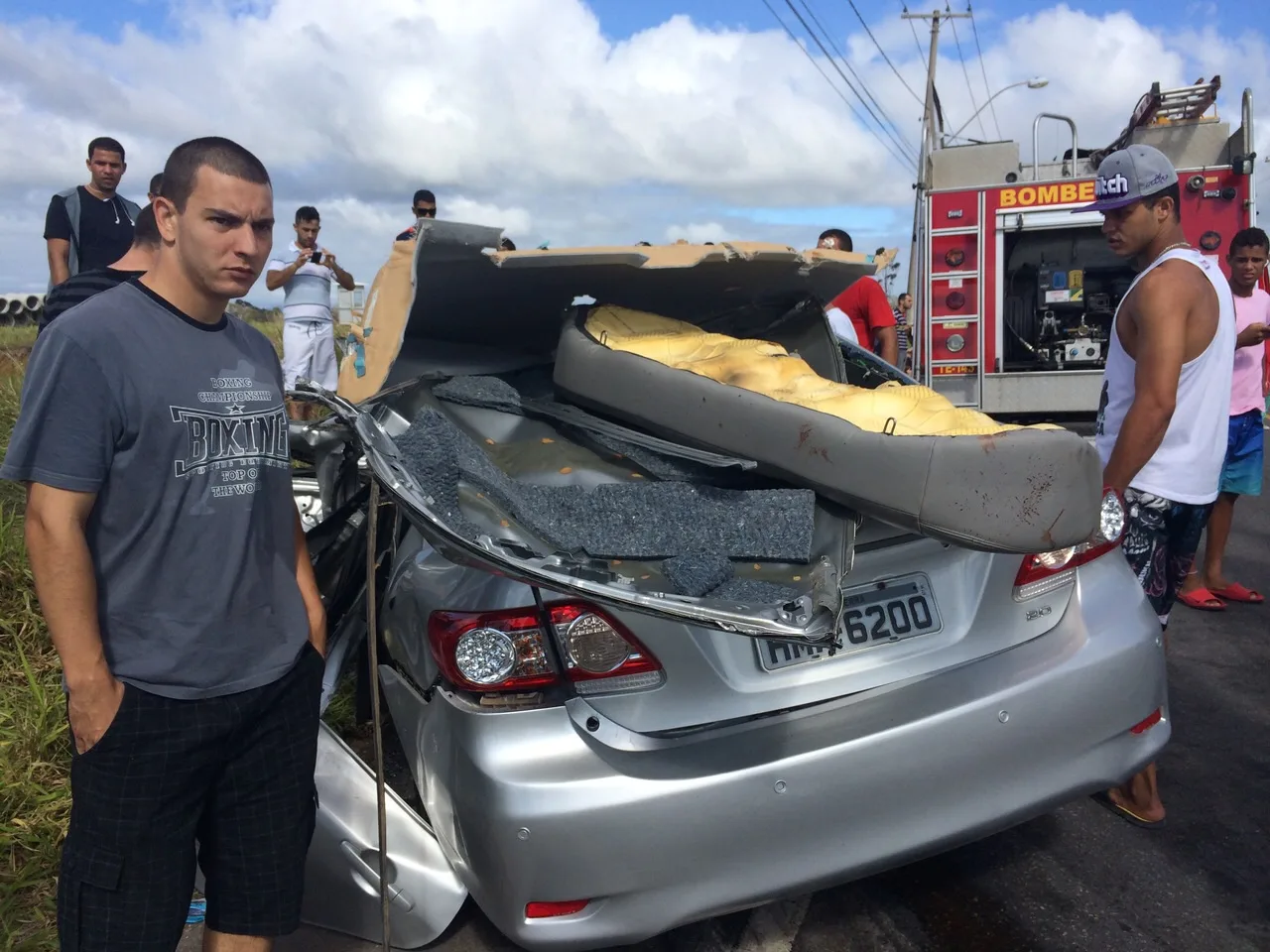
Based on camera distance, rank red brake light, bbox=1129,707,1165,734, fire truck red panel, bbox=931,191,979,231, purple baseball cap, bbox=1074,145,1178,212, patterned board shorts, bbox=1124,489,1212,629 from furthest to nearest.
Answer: fire truck red panel, bbox=931,191,979,231 → patterned board shorts, bbox=1124,489,1212,629 → purple baseball cap, bbox=1074,145,1178,212 → red brake light, bbox=1129,707,1165,734

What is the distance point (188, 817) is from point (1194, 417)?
10.4 feet

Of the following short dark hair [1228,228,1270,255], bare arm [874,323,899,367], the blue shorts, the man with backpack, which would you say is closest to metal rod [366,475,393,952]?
the man with backpack

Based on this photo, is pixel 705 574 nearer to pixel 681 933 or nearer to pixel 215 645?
pixel 215 645

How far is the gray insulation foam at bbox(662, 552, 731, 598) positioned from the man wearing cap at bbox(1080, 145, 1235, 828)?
71.7 inches

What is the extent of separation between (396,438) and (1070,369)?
341 inches

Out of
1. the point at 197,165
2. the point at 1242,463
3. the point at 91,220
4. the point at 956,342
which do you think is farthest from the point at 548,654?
the point at 956,342

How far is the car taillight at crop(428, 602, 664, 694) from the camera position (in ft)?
7.35

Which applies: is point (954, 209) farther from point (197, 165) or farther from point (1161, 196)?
point (197, 165)

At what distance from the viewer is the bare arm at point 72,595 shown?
1777 mm

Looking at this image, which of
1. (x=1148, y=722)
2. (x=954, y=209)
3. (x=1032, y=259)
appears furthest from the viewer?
(x=1032, y=259)

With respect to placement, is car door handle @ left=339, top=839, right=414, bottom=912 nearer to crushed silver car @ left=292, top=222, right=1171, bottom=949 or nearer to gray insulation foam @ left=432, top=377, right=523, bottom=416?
crushed silver car @ left=292, top=222, right=1171, bottom=949

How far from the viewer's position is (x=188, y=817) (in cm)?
201

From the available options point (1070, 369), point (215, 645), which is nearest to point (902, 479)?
point (215, 645)

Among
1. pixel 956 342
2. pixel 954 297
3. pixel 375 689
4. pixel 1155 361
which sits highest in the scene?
pixel 954 297
